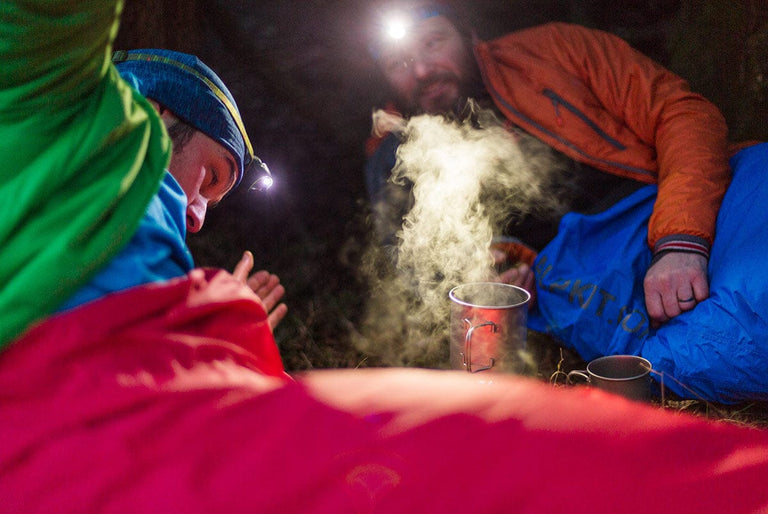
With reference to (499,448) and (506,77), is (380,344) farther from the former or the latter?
(499,448)

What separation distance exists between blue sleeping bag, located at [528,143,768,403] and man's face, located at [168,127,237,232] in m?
1.78

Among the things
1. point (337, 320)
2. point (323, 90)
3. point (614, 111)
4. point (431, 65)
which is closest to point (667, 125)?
point (614, 111)

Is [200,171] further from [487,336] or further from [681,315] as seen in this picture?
[681,315]

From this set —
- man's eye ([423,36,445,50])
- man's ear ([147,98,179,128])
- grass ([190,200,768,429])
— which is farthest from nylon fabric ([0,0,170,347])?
man's eye ([423,36,445,50])

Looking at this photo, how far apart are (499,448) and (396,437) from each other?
0.47 feet

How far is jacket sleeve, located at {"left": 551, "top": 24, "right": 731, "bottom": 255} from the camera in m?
2.66

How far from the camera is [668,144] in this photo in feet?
9.76

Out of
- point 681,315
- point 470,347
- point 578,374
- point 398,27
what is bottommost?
point 578,374

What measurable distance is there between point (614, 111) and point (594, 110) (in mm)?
128

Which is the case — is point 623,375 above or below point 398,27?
below

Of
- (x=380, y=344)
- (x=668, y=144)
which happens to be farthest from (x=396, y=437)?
(x=668, y=144)

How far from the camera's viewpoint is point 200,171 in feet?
5.41

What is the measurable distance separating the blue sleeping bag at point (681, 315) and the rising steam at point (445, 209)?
36 cm

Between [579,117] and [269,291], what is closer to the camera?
[269,291]
